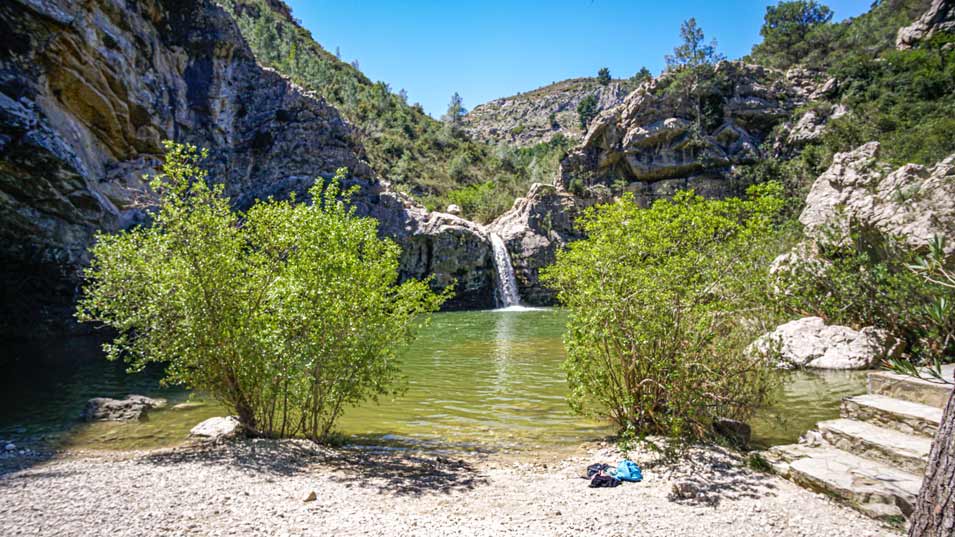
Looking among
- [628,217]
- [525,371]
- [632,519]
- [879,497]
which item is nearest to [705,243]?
[628,217]

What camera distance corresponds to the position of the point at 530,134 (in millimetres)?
118312

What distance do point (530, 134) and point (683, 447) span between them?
389ft

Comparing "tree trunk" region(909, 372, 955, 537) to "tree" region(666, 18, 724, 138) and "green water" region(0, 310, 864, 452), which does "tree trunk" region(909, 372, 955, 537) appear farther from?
"tree" region(666, 18, 724, 138)

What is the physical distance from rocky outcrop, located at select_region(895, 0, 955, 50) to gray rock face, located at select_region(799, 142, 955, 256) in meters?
35.4

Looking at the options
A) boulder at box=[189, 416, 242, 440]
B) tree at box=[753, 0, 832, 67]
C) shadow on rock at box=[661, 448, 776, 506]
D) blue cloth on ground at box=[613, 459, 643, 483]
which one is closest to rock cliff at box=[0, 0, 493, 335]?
boulder at box=[189, 416, 242, 440]

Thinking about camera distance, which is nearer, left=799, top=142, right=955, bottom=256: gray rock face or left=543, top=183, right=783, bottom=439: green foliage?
left=543, top=183, right=783, bottom=439: green foliage

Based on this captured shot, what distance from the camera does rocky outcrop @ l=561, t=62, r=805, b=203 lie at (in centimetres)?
4369

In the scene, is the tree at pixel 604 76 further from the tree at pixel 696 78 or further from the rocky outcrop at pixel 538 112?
the tree at pixel 696 78

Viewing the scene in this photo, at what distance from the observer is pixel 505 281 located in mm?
39969

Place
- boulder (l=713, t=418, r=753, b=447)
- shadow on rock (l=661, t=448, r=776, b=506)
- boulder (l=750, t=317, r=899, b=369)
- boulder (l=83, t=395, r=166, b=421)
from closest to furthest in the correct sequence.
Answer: shadow on rock (l=661, t=448, r=776, b=506) → boulder (l=713, t=418, r=753, b=447) → boulder (l=83, t=395, r=166, b=421) → boulder (l=750, t=317, r=899, b=369)

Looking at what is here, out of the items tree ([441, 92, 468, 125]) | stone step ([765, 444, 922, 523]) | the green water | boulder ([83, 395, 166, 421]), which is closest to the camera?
stone step ([765, 444, 922, 523])

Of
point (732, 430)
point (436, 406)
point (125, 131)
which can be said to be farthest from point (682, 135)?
point (732, 430)

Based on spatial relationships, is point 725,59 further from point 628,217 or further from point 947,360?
point 628,217

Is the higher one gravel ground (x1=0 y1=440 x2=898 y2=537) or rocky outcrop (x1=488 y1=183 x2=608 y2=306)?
Result: rocky outcrop (x1=488 y1=183 x2=608 y2=306)
